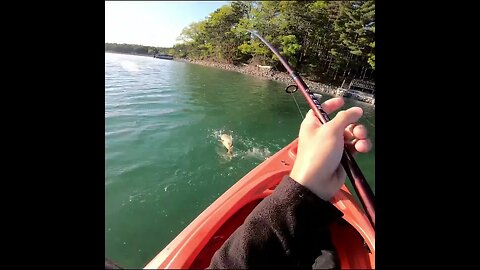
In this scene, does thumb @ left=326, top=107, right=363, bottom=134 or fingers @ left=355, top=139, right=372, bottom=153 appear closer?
thumb @ left=326, top=107, right=363, bottom=134

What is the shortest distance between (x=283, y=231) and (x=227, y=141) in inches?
271

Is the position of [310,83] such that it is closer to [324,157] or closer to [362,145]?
[362,145]

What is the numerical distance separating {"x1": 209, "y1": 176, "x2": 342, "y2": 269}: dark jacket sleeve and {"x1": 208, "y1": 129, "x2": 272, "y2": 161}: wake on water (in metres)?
6.07

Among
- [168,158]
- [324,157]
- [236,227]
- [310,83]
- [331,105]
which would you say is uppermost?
[331,105]

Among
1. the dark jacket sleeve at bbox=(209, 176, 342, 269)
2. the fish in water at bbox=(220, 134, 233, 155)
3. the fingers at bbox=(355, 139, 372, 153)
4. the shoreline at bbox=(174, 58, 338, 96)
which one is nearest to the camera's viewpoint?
the dark jacket sleeve at bbox=(209, 176, 342, 269)

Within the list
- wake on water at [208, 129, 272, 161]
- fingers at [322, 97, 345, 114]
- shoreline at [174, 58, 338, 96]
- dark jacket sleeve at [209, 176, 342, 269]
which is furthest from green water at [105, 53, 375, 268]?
shoreline at [174, 58, 338, 96]

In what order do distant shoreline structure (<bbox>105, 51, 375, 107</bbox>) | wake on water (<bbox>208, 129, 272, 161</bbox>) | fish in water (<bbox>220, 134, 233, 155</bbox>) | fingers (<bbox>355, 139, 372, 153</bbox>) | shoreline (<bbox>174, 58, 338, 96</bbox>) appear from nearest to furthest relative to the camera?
fingers (<bbox>355, 139, 372, 153</bbox>) → wake on water (<bbox>208, 129, 272, 161</bbox>) → fish in water (<bbox>220, 134, 233, 155</bbox>) → distant shoreline structure (<bbox>105, 51, 375, 107</bbox>) → shoreline (<bbox>174, 58, 338, 96</bbox>)

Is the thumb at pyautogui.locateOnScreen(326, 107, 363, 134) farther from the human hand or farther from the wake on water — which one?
the wake on water

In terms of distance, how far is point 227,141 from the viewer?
7535mm

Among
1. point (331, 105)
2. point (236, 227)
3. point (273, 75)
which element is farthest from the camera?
point (273, 75)

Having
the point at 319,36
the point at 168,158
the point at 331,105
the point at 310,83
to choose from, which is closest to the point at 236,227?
the point at 331,105

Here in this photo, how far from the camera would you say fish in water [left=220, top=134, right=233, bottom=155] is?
7184 mm
